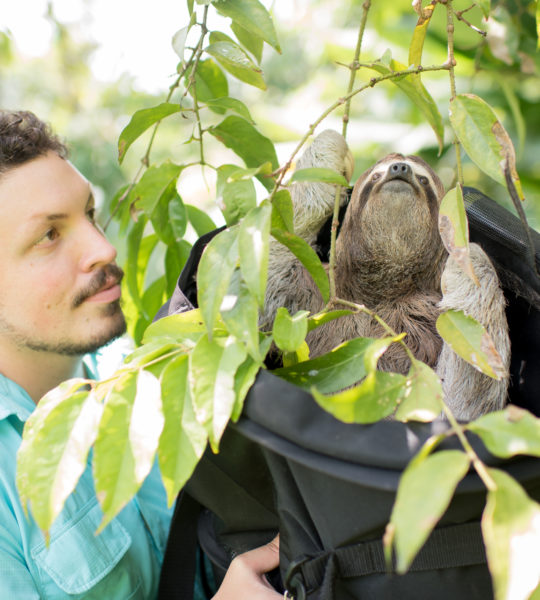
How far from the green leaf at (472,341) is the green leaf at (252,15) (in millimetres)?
651

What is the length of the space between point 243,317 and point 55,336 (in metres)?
1.09

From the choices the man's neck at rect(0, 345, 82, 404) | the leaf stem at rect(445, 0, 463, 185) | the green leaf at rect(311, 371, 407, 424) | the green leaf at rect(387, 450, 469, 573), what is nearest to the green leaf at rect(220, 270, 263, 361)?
the green leaf at rect(311, 371, 407, 424)

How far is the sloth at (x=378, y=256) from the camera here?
5.65ft

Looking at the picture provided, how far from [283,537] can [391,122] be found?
3361mm

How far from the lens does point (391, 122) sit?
3.92 m

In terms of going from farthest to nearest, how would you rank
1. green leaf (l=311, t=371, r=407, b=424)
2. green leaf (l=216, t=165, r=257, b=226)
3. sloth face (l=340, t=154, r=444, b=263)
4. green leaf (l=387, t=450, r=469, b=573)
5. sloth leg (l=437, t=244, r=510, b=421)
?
sloth face (l=340, t=154, r=444, b=263) < sloth leg (l=437, t=244, r=510, b=421) < green leaf (l=216, t=165, r=257, b=226) < green leaf (l=311, t=371, r=407, b=424) < green leaf (l=387, t=450, r=469, b=573)

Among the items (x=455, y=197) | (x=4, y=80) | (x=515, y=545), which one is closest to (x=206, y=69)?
(x=455, y=197)

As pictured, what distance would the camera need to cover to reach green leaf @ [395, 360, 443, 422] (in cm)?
75

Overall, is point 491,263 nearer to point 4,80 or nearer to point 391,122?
point 391,122

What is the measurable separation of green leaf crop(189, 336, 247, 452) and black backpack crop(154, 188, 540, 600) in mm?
73

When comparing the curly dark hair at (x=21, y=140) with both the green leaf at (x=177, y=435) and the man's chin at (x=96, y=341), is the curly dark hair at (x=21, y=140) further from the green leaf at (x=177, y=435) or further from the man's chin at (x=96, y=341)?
the green leaf at (x=177, y=435)

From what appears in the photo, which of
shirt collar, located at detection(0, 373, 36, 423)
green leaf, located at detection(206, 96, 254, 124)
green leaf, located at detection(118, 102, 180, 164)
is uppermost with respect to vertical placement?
green leaf, located at detection(206, 96, 254, 124)

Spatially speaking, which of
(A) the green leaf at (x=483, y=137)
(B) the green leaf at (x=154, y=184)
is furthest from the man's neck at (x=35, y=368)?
(A) the green leaf at (x=483, y=137)

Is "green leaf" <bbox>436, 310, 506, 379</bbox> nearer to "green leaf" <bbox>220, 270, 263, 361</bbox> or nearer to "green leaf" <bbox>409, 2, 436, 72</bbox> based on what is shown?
"green leaf" <bbox>220, 270, 263, 361</bbox>
